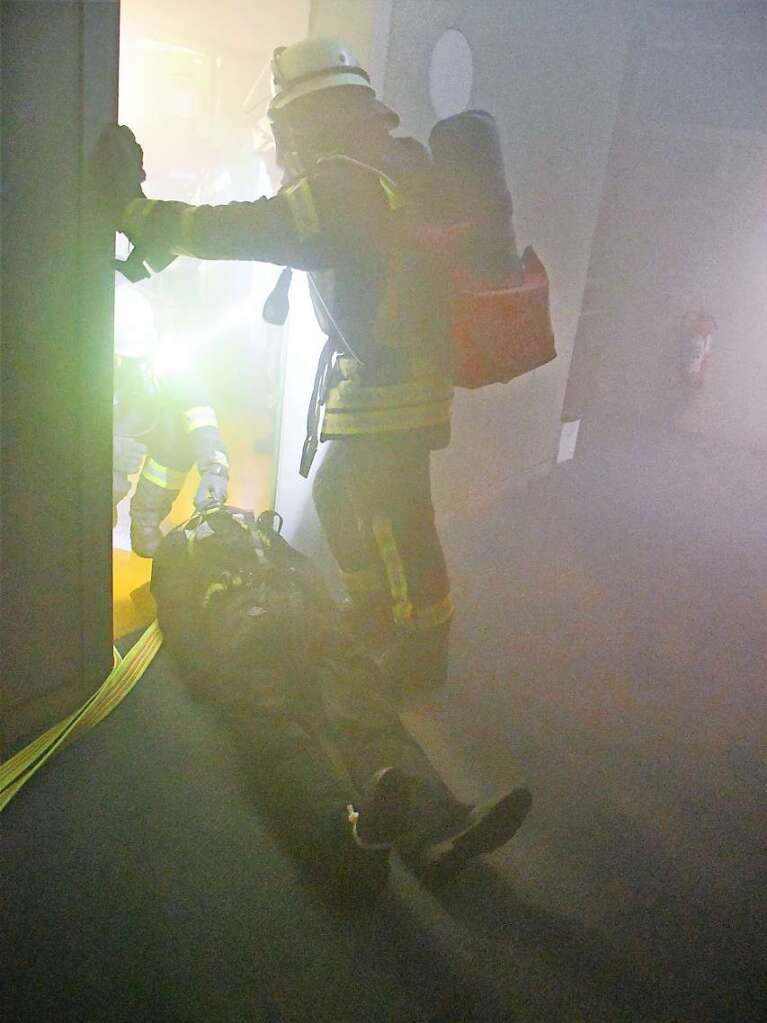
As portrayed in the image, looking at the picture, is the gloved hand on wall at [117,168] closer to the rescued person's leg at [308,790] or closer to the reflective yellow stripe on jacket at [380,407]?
the reflective yellow stripe on jacket at [380,407]

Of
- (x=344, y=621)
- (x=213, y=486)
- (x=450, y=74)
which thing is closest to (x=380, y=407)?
(x=344, y=621)

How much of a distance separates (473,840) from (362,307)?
4.23 ft

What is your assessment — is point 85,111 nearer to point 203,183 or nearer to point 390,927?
point 390,927

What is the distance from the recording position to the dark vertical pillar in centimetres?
186

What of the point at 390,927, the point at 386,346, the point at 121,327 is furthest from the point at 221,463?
the point at 390,927

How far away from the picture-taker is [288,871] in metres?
1.88

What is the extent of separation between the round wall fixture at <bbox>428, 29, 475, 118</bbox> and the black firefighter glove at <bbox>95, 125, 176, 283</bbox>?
1385mm

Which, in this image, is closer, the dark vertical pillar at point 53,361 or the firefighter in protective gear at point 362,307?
the dark vertical pillar at point 53,361

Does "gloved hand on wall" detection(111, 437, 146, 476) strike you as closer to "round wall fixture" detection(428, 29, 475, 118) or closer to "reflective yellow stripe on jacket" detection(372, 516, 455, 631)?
"reflective yellow stripe on jacket" detection(372, 516, 455, 631)

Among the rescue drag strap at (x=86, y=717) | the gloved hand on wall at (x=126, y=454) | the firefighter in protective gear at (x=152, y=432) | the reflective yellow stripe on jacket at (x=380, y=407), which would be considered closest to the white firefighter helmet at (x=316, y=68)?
the reflective yellow stripe on jacket at (x=380, y=407)

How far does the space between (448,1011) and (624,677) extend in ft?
4.83

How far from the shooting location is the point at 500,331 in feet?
7.96

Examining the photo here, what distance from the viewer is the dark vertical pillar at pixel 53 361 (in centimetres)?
186

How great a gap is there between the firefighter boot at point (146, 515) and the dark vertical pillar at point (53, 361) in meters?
0.81
